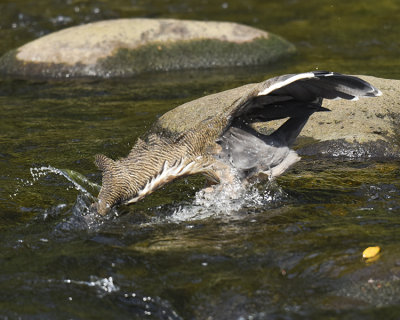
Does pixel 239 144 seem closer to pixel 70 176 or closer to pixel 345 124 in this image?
pixel 70 176

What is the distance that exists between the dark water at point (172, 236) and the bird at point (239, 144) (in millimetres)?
271

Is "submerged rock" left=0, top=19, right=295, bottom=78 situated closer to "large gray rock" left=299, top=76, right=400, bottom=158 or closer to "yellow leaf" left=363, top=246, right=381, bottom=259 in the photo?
"large gray rock" left=299, top=76, right=400, bottom=158

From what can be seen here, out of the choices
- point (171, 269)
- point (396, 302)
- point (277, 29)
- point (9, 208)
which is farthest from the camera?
point (277, 29)

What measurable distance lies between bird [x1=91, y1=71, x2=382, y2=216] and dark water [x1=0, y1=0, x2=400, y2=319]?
0.89 ft

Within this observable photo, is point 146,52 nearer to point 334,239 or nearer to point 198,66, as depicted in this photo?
point 198,66

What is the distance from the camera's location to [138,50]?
12.2 meters

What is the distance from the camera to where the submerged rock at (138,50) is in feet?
39.5

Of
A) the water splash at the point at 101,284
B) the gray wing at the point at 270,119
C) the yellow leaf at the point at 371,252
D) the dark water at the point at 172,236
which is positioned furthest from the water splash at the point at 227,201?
the yellow leaf at the point at 371,252

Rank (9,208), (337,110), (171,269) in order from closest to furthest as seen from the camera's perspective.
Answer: (171,269) → (9,208) → (337,110)

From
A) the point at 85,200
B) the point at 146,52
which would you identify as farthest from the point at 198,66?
the point at 85,200

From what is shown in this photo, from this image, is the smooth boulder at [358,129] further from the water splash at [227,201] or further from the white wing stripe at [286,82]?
the white wing stripe at [286,82]

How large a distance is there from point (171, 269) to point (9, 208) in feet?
7.03

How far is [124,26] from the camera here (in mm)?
12477

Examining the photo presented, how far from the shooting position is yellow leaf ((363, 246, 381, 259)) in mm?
5227
